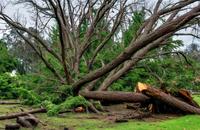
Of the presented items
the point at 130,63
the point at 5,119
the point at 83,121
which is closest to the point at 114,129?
the point at 83,121

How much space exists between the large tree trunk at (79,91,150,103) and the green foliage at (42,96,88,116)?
0.66m

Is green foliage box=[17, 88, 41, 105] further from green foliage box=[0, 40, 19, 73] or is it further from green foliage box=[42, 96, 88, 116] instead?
green foliage box=[0, 40, 19, 73]

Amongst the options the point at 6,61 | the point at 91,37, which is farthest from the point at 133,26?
the point at 6,61

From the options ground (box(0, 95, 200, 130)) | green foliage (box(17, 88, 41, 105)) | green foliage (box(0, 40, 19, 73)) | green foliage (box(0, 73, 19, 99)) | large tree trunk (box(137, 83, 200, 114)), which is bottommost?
ground (box(0, 95, 200, 130))

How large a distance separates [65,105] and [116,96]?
1.99 metres

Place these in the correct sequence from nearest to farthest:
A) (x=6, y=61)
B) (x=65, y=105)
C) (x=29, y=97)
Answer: (x=65, y=105) → (x=29, y=97) → (x=6, y=61)

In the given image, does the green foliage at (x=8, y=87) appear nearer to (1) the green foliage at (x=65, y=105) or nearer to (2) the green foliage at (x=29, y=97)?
(2) the green foliage at (x=29, y=97)

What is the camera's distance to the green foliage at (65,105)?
1278 centimetres

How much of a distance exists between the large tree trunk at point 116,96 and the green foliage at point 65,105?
658mm

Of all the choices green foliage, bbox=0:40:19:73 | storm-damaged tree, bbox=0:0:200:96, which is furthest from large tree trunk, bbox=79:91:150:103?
green foliage, bbox=0:40:19:73

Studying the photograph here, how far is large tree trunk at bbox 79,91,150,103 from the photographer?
13.9 m

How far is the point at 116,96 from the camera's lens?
46.5 ft

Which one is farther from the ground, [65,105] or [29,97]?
[29,97]

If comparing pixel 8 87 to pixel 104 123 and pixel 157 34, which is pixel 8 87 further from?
pixel 157 34
